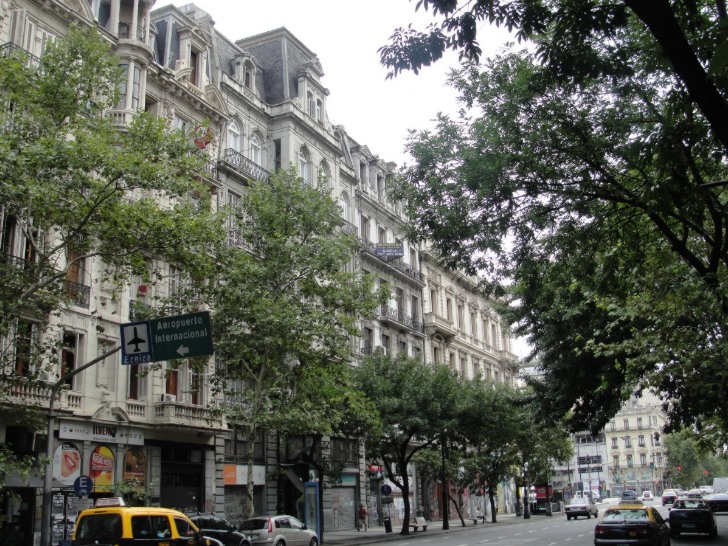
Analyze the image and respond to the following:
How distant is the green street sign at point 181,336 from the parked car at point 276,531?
35.5ft

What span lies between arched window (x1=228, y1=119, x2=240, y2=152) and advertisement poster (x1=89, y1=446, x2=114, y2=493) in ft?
53.2

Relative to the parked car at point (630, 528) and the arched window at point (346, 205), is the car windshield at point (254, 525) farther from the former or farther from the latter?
the arched window at point (346, 205)

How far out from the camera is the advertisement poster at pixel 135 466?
1088 inches

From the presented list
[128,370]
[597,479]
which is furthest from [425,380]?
[597,479]

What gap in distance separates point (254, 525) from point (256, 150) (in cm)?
2011

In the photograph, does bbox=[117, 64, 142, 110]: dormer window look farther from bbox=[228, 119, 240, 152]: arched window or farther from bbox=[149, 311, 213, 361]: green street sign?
bbox=[149, 311, 213, 361]: green street sign

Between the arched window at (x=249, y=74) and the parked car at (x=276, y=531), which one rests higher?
the arched window at (x=249, y=74)

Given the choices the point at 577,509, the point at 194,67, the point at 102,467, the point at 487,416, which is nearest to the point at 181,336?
the point at 102,467

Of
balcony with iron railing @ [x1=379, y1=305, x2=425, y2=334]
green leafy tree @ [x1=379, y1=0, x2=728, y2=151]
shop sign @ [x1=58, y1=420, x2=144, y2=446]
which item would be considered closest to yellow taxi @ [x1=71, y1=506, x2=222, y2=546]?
green leafy tree @ [x1=379, y1=0, x2=728, y2=151]

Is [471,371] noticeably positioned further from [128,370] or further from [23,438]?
[23,438]

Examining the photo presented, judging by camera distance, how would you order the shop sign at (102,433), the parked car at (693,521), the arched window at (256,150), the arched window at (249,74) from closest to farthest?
the shop sign at (102,433)
the parked car at (693,521)
the arched window at (256,150)
the arched window at (249,74)

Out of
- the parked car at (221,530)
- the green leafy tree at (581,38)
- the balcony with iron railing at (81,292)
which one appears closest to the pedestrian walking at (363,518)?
the parked car at (221,530)

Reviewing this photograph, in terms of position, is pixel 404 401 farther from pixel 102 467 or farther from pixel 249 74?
pixel 249 74

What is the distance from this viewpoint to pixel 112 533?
14062 millimetres
